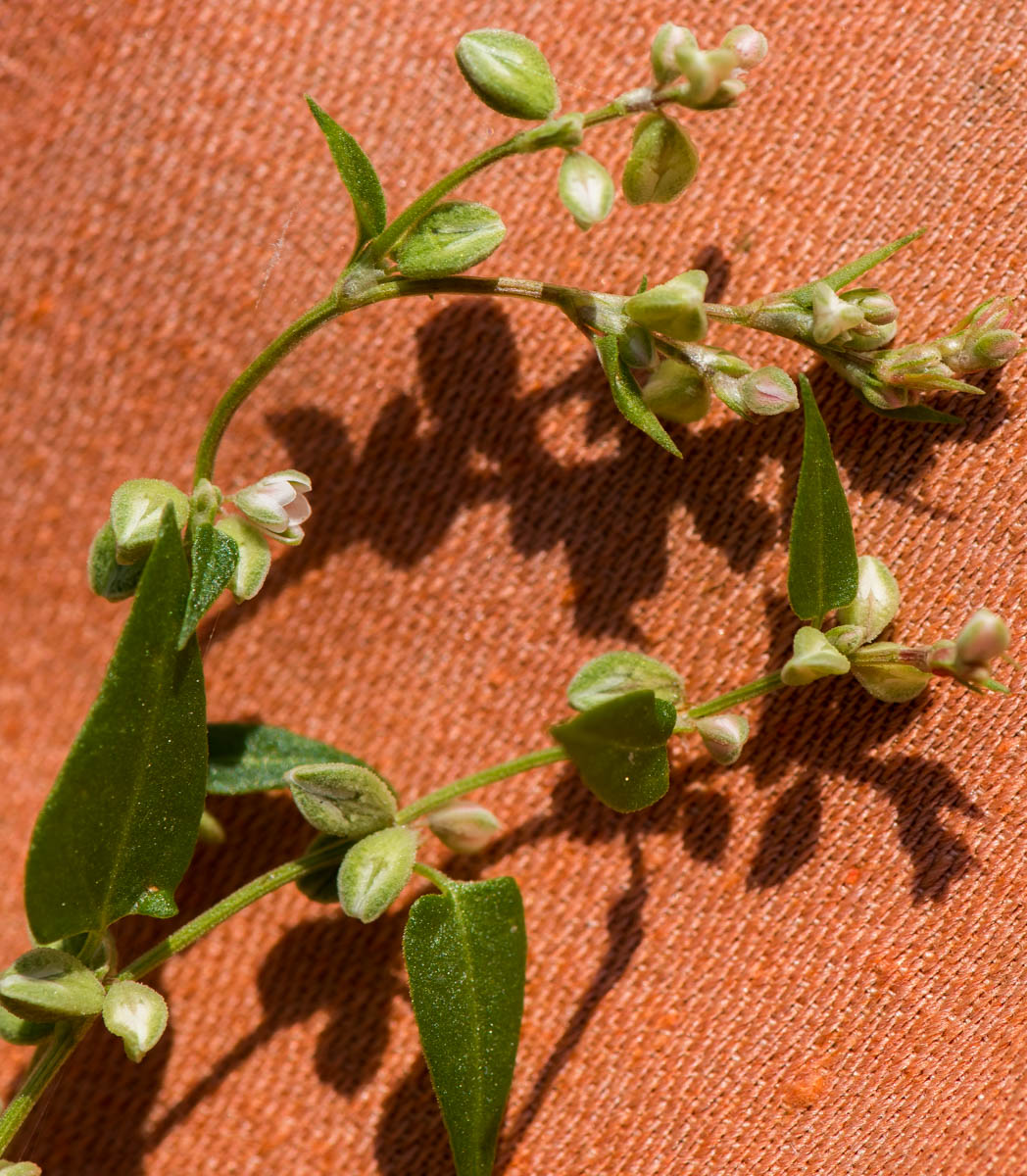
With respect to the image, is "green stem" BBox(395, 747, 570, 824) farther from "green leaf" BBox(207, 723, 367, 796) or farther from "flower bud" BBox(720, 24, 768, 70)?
"flower bud" BBox(720, 24, 768, 70)

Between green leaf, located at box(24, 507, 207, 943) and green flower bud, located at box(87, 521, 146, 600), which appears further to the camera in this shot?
green flower bud, located at box(87, 521, 146, 600)

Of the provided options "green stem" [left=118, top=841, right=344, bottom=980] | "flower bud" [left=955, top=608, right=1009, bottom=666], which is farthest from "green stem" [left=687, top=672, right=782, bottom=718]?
"green stem" [left=118, top=841, right=344, bottom=980]

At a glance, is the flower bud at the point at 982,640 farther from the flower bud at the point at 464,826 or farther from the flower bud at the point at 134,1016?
the flower bud at the point at 134,1016

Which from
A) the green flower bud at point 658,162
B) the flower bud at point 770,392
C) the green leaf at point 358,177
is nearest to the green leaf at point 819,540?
the flower bud at point 770,392

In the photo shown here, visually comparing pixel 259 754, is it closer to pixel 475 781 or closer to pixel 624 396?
pixel 475 781

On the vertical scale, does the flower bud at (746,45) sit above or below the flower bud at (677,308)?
above

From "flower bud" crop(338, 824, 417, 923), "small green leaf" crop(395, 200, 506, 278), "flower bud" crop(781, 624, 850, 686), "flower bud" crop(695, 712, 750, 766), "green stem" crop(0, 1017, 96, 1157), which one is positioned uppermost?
"small green leaf" crop(395, 200, 506, 278)

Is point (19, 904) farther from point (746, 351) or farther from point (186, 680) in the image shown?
point (746, 351)
